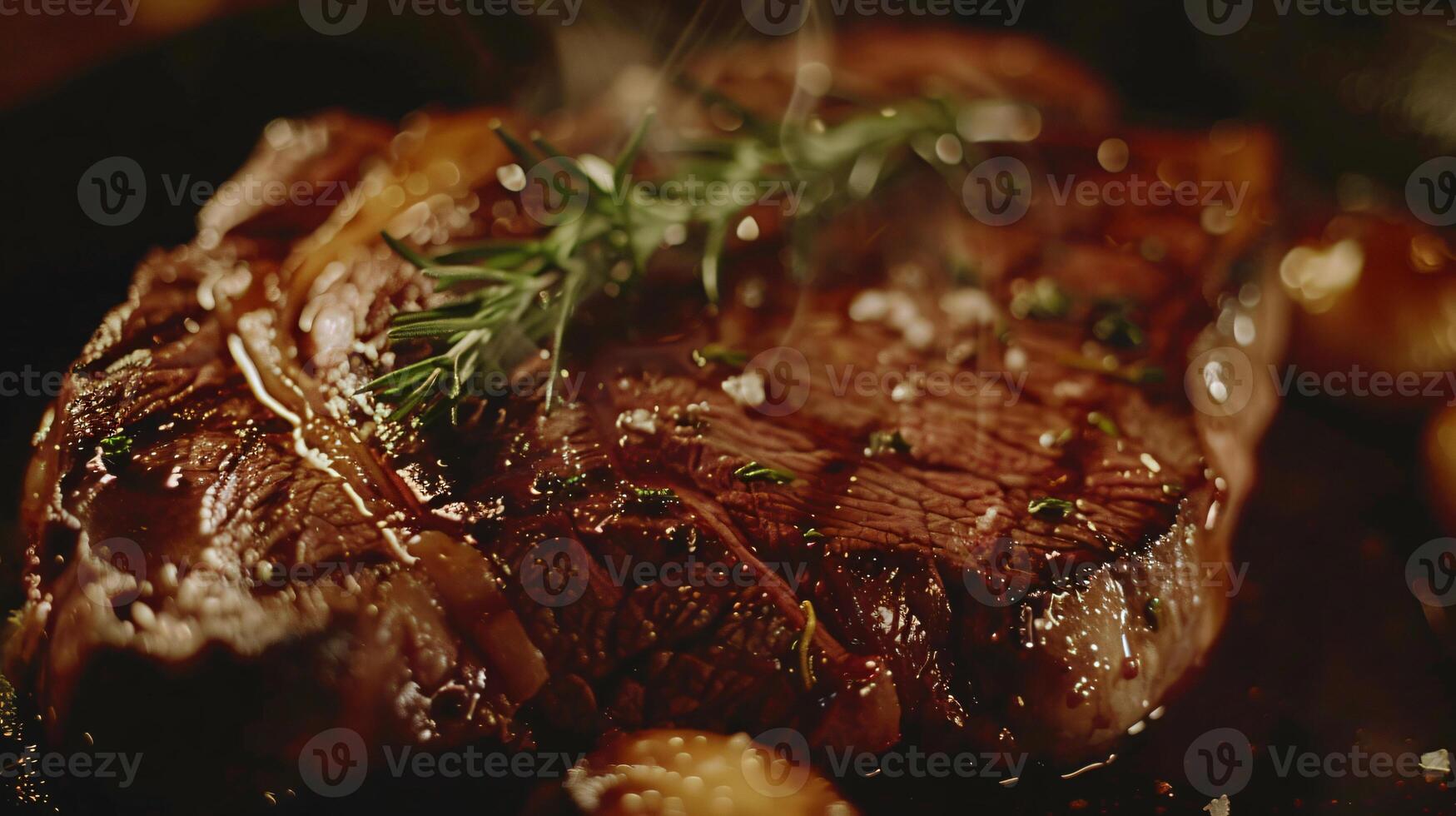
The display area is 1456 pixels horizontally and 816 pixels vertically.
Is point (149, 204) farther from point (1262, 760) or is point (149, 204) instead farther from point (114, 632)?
point (1262, 760)

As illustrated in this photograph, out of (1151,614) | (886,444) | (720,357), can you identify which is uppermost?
(720,357)

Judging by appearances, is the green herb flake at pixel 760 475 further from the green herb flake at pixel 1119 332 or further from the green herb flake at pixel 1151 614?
the green herb flake at pixel 1119 332

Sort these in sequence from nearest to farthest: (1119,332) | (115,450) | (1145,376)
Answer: (115,450), (1145,376), (1119,332)

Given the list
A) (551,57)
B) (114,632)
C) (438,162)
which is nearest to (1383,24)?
(551,57)

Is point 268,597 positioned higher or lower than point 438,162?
lower

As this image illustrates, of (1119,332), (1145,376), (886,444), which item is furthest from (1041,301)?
(886,444)

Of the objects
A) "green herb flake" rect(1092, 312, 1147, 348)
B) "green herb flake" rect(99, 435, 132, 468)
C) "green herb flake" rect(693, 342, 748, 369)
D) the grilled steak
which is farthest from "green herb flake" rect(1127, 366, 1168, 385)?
"green herb flake" rect(99, 435, 132, 468)

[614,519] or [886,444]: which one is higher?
[614,519]

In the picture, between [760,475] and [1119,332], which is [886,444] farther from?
[1119,332]
